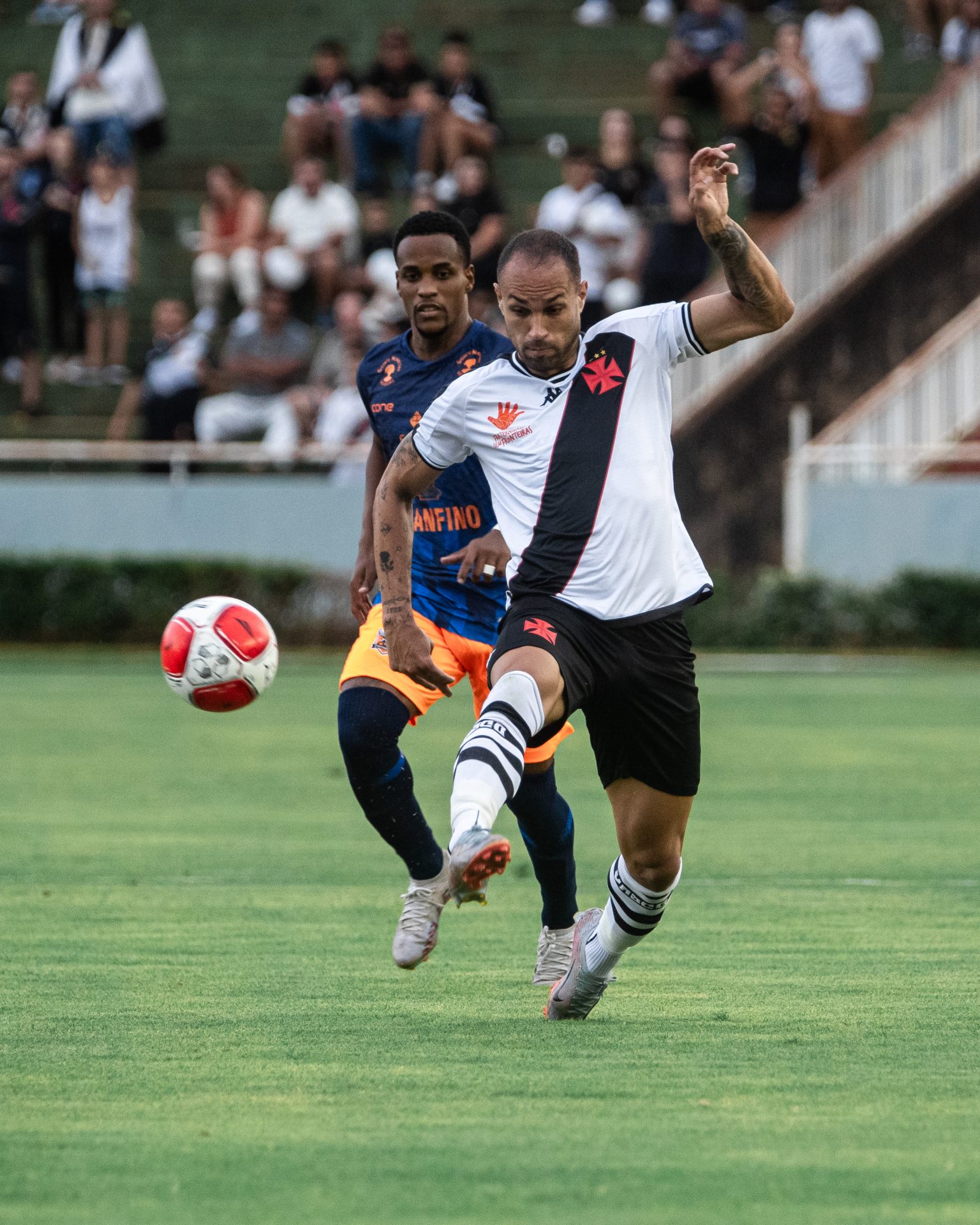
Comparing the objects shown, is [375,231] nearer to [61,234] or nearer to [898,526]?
[61,234]

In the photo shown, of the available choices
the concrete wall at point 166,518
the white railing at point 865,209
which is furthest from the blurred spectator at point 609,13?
the concrete wall at point 166,518

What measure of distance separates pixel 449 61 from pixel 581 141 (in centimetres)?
309

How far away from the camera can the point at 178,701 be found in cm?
1762

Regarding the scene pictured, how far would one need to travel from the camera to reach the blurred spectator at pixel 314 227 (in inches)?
957

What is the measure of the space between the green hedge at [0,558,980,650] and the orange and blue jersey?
49.8ft

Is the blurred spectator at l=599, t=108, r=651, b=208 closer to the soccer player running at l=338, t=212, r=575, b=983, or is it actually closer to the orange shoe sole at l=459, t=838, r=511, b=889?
the soccer player running at l=338, t=212, r=575, b=983

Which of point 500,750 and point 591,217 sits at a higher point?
point 591,217

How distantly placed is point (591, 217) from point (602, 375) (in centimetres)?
1715

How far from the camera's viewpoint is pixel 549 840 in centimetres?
673

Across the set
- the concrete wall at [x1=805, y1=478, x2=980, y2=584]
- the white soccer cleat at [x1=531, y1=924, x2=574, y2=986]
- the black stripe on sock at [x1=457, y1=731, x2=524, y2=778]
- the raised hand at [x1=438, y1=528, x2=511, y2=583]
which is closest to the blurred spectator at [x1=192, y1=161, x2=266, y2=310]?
the concrete wall at [x1=805, y1=478, x2=980, y2=584]

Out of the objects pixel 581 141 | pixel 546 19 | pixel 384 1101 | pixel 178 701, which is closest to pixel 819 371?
pixel 581 141

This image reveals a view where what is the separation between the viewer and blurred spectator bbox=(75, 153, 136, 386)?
2464cm

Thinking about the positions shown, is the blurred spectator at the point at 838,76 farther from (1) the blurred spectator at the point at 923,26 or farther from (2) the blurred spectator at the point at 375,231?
(2) the blurred spectator at the point at 375,231

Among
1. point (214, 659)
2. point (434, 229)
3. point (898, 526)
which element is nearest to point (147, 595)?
point (898, 526)
